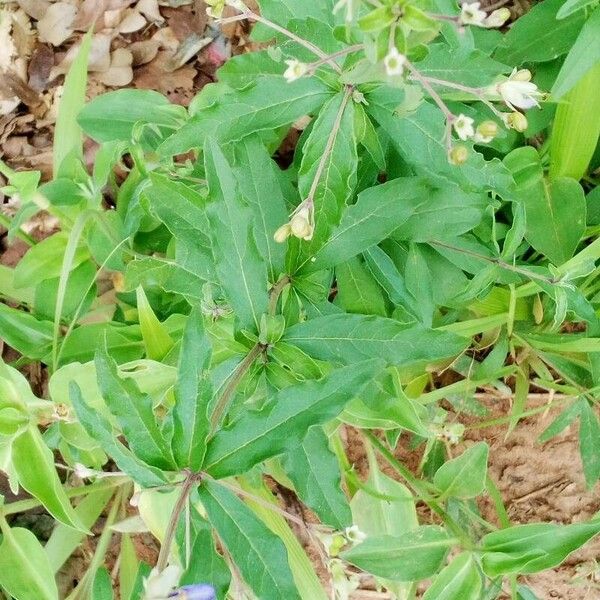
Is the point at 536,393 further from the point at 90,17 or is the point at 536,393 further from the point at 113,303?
the point at 90,17

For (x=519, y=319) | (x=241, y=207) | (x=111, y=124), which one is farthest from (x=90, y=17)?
(x=519, y=319)

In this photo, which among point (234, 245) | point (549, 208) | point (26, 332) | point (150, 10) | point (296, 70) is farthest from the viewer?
point (150, 10)

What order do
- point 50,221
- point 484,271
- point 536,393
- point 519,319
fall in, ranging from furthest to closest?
1. point 50,221
2. point 536,393
3. point 519,319
4. point 484,271

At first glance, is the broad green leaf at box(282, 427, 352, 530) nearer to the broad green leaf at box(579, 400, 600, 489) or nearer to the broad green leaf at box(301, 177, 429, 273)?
the broad green leaf at box(301, 177, 429, 273)

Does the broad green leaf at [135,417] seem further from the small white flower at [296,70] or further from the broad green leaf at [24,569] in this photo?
the broad green leaf at [24,569]

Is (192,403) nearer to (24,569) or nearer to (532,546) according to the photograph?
(532,546)

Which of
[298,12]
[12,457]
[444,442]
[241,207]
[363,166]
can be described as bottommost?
[444,442]

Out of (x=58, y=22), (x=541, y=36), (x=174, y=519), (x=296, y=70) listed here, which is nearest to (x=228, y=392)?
(x=174, y=519)
